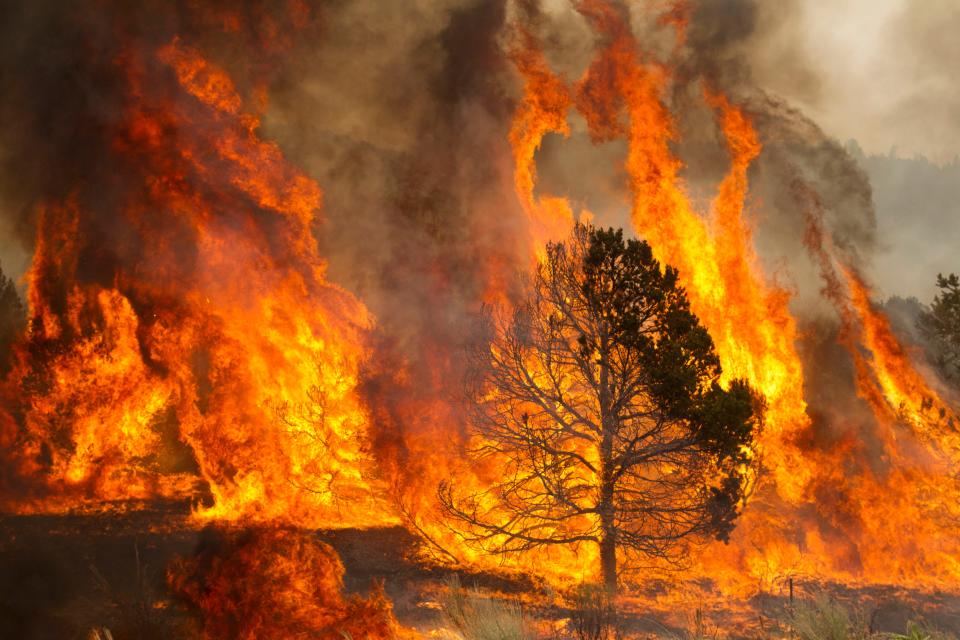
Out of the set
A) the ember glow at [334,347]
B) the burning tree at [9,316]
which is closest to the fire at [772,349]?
the ember glow at [334,347]

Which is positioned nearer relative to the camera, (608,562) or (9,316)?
(608,562)

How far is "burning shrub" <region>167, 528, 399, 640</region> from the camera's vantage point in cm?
1475

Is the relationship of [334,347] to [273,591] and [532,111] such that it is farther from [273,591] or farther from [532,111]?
[532,111]

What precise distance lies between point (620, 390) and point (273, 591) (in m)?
9.58

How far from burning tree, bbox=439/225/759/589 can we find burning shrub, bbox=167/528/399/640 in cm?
434

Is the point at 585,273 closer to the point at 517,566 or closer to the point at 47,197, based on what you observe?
Answer: the point at 517,566

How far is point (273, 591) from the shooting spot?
15.3 meters

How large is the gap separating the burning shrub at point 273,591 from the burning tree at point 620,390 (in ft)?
14.2

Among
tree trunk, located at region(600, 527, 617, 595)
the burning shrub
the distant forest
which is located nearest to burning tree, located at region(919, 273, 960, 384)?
the distant forest

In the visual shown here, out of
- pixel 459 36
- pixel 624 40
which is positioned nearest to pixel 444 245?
pixel 459 36

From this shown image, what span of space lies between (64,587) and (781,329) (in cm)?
2125

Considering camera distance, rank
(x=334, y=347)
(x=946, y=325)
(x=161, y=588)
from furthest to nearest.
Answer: (x=946, y=325)
(x=334, y=347)
(x=161, y=588)

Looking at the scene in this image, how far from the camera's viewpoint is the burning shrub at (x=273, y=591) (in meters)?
14.8

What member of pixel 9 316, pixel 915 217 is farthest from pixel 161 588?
pixel 915 217
